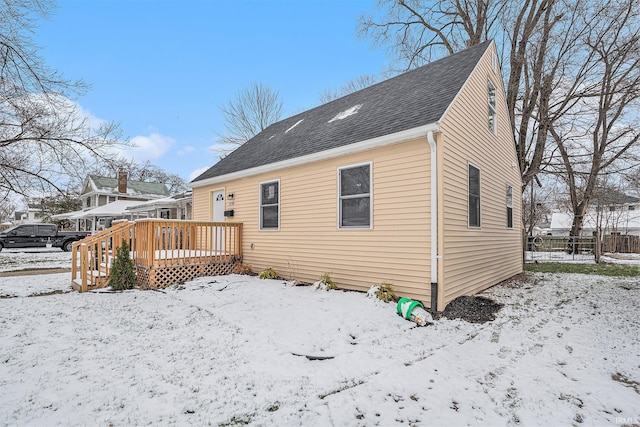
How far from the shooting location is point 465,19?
15.4 m

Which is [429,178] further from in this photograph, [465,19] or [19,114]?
[465,19]

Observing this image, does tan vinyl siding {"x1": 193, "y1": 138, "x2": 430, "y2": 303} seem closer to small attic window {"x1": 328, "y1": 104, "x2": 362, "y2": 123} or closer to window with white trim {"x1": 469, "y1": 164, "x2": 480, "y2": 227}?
window with white trim {"x1": 469, "y1": 164, "x2": 480, "y2": 227}

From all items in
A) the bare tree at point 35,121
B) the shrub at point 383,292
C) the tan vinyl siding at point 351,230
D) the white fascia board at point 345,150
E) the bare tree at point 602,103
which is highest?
the bare tree at point 602,103

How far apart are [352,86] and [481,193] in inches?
682

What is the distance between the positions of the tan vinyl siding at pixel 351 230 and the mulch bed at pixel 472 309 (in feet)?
1.51

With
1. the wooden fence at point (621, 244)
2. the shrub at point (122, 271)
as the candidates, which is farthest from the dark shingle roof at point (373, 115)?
the wooden fence at point (621, 244)

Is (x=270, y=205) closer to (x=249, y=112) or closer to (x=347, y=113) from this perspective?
(x=347, y=113)

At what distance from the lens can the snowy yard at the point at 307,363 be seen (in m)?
2.53

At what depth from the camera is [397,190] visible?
5.77 m

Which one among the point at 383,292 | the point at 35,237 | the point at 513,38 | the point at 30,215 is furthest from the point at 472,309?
the point at 30,215

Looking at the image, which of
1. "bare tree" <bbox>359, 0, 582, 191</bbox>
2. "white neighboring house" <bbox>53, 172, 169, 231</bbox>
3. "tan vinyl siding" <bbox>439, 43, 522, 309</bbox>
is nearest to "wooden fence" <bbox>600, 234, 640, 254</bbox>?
"bare tree" <bbox>359, 0, 582, 191</bbox>

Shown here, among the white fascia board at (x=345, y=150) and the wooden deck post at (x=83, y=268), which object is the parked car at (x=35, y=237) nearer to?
the wooden deck post at (x=83, y=268)

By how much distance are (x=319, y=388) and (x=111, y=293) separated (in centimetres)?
553

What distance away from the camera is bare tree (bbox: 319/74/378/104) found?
21.2 meters
